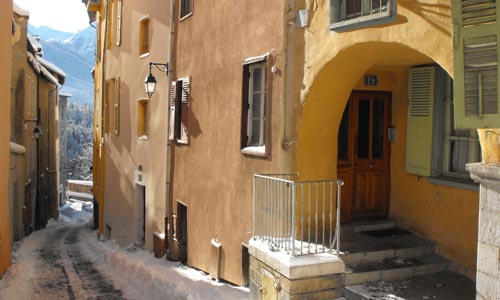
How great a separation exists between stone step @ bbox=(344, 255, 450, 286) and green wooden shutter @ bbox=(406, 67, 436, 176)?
4.39 ft

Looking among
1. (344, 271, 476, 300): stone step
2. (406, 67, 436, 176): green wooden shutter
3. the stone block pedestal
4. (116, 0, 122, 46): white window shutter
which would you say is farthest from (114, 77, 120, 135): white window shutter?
(344, 271, 476, 300): stone step

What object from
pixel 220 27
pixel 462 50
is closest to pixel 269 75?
pixel 220 27

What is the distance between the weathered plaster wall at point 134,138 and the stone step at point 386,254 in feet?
23.1

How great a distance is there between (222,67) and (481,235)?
21.2 feet

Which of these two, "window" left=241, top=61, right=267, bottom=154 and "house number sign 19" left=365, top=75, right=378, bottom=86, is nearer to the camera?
"house number sign 19" left=365, top=75, right=378, bottom=86

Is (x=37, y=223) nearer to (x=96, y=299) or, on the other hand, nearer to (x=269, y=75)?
(x=96, y=299)

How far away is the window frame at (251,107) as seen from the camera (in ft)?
27.2

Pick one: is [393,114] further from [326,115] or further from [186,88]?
[186,88]

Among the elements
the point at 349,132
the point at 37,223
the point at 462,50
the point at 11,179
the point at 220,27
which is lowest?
the point at 37,223

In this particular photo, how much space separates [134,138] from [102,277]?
455 cm

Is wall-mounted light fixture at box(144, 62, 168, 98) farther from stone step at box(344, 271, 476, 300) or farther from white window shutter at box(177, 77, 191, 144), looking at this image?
stone step at box(344, 271, 476, 300)

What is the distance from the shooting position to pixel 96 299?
10.5 meters

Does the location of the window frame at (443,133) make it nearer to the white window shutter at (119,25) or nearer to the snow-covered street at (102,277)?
the snow-covered street at (102,277)

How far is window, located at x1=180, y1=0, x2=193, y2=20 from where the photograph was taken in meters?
11.5
